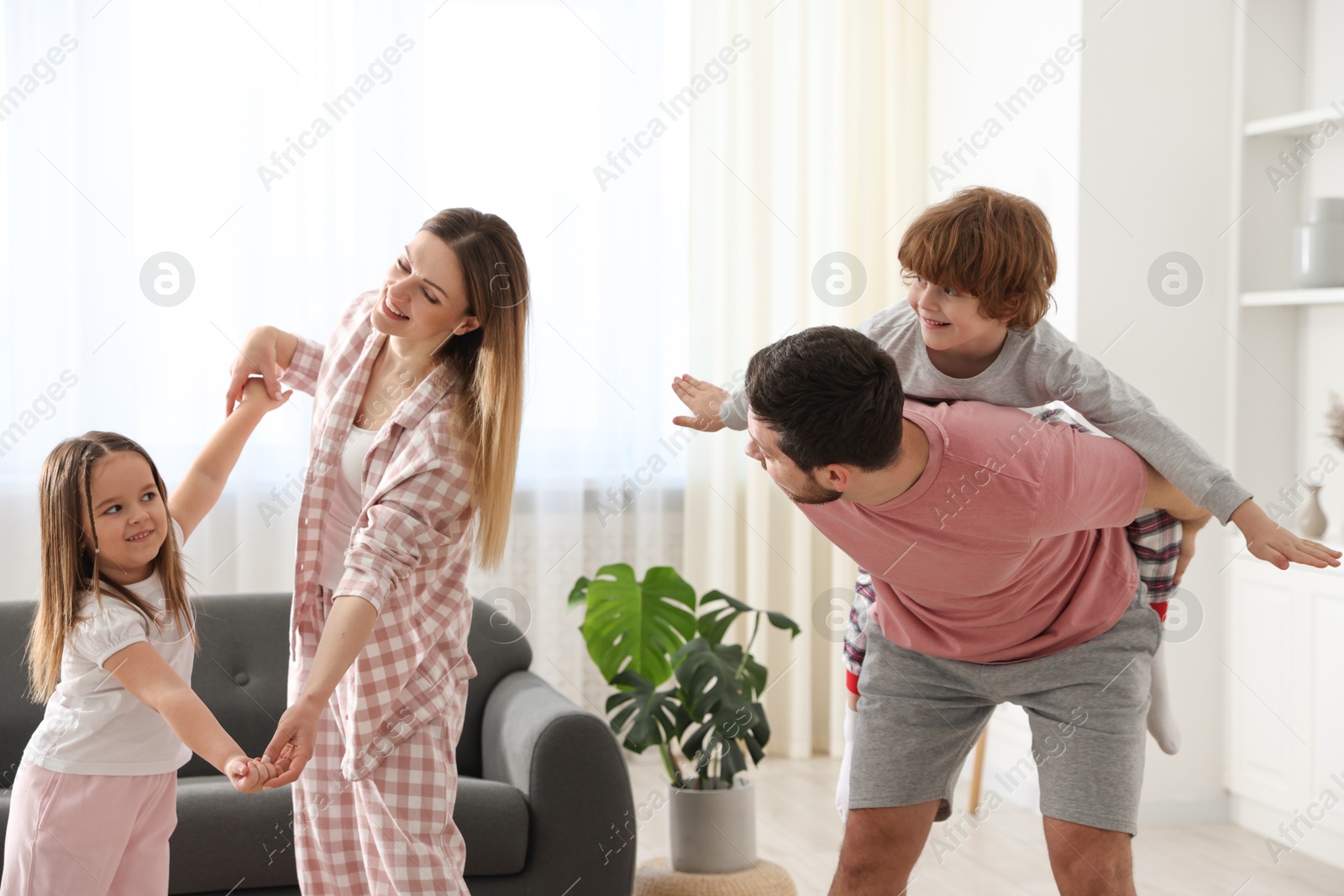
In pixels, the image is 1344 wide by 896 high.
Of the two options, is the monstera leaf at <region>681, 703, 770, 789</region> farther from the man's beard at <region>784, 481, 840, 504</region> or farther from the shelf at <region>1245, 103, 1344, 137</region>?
the shelf at <region>1245, 103, 1344, 137</region>

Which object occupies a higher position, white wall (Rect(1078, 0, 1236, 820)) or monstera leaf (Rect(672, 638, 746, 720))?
white wall (Rect(1078, 0, 1236, 820))

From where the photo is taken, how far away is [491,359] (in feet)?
5.82

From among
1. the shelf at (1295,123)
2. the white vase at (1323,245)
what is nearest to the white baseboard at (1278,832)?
the white vase at (1323,245)

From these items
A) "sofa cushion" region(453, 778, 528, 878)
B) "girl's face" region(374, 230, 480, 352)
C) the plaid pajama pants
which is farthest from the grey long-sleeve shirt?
"sofa cushion" region(453, 778, 528, 878)

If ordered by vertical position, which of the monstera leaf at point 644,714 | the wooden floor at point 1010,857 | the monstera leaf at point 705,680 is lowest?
the wooden floor at point 1010,857

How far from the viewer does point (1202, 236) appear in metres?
3.46

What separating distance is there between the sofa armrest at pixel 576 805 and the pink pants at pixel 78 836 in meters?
0.91

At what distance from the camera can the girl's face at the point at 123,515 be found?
1704 mm

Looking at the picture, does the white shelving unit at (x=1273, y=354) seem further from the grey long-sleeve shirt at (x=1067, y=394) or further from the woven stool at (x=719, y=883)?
the grey long-sleeve shirt at (x=1067, y=394)

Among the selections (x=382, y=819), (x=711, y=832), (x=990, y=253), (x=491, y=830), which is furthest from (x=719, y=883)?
(x=990, y=253)

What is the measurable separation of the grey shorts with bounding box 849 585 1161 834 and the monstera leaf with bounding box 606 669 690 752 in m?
1.11

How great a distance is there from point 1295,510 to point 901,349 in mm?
2164

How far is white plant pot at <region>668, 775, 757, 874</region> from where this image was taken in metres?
2.90

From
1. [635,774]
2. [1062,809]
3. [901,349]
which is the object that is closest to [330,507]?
[901,349]
